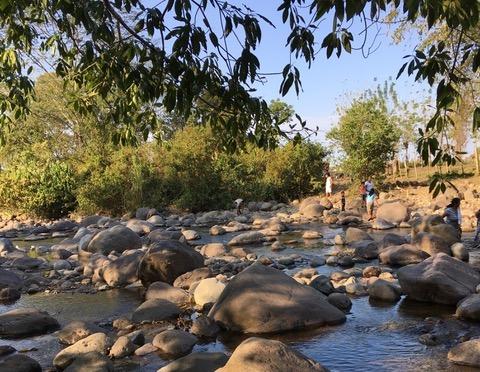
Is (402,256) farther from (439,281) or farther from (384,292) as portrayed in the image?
(439,281)

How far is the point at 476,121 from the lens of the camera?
2.24m

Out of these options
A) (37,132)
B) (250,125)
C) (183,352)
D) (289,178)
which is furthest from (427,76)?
(37,132)

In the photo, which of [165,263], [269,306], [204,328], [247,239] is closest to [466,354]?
[269,306]

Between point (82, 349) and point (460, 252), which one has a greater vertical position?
point (460, 252)

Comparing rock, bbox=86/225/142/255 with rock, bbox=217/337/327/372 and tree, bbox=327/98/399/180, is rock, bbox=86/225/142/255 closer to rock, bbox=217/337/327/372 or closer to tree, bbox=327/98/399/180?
rock, bbox=217/337/327/372

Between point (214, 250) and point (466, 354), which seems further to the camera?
point (214, 250)

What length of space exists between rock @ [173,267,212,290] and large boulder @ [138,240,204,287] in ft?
0.98

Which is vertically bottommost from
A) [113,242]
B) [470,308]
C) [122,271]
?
[470,308]

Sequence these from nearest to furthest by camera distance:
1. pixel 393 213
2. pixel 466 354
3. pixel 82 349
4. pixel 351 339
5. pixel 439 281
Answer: pixel 466 354
pixel 82 349
pixel 351 339
pixel 439 281
pixel 393 213

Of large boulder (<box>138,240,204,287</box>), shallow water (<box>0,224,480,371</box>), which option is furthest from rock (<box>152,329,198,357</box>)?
large boulder (<box>138,240,204,287</box>)

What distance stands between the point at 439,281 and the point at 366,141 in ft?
56.4

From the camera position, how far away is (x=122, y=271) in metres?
10.8

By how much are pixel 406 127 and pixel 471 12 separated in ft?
107

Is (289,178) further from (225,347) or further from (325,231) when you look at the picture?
(225,347)
